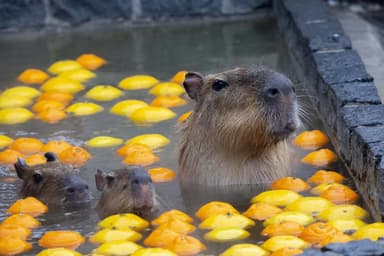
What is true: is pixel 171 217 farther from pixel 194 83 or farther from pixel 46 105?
pixel 46 105

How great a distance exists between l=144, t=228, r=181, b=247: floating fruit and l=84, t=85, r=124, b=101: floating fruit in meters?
3.07

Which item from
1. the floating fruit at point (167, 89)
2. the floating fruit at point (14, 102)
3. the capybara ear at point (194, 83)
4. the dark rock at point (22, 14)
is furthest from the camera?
the dark rock at point (22, 14)

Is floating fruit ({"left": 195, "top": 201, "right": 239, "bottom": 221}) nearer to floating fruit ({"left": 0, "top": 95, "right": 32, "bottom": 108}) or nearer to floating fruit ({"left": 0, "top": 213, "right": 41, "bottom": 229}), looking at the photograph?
floating fruit ({"left": 0, "top": 213, "right": 41, "bottom": 229})

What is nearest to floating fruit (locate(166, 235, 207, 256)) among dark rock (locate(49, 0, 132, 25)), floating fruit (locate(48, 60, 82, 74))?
floating fruit (locate(48, 60, 82, 74))

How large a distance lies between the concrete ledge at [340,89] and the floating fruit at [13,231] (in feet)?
6.81

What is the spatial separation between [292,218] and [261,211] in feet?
0.95

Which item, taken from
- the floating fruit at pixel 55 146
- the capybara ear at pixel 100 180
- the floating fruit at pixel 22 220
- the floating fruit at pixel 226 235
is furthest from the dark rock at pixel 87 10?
the floating fruit at pixel 226 235

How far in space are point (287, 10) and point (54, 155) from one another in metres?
3.76

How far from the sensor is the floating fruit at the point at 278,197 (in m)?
6.79

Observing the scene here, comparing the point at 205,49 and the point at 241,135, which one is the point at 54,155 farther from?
the point at 205,49

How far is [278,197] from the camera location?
6824 millimetres

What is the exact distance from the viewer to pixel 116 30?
11.3 meters

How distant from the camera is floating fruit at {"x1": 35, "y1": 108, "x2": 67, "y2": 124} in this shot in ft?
28.3

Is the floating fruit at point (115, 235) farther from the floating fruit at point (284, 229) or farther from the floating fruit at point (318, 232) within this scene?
the floating fruit at point (318, 232)
